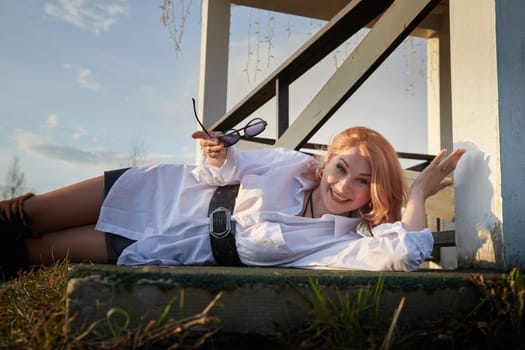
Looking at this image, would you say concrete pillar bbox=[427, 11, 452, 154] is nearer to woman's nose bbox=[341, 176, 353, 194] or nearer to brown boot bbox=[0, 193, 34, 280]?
woman's nose bbox=[341, 176, 353, 194]

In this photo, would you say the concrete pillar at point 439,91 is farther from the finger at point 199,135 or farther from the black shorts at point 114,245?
the black shorts at point 114,245

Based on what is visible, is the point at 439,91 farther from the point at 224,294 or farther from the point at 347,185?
the point at 224,294

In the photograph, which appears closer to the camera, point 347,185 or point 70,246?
point 347,185

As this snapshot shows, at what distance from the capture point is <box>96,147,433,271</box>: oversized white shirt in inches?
72.8

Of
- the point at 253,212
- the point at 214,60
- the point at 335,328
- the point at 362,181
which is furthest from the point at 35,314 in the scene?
the point at 214,60

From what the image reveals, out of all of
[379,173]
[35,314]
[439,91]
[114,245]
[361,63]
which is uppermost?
[439,91]

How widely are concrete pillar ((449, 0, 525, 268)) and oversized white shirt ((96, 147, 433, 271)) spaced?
0.18 m

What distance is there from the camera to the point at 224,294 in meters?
1.10

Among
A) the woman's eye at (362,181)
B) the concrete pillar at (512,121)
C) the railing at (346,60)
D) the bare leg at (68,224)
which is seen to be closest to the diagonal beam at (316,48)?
the railing at (346,60)

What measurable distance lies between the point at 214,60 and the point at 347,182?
2.90 meters

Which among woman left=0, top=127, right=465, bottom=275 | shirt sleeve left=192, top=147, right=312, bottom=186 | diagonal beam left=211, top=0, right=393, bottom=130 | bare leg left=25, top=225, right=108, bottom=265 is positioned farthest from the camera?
diagonal beam left=211, top=0, right=393, bottom=130

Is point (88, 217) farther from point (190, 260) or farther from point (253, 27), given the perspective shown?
point (253, 27)

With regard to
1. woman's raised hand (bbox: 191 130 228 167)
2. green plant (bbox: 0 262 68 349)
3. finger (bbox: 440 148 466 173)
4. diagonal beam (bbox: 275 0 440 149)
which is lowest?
green plant (bbox: 0 262 68 349)

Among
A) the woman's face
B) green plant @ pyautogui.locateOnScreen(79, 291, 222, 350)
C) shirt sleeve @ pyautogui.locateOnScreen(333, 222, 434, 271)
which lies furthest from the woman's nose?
green plant @ pyautogui.locateOnScreen(79, 291, 222, 350)
